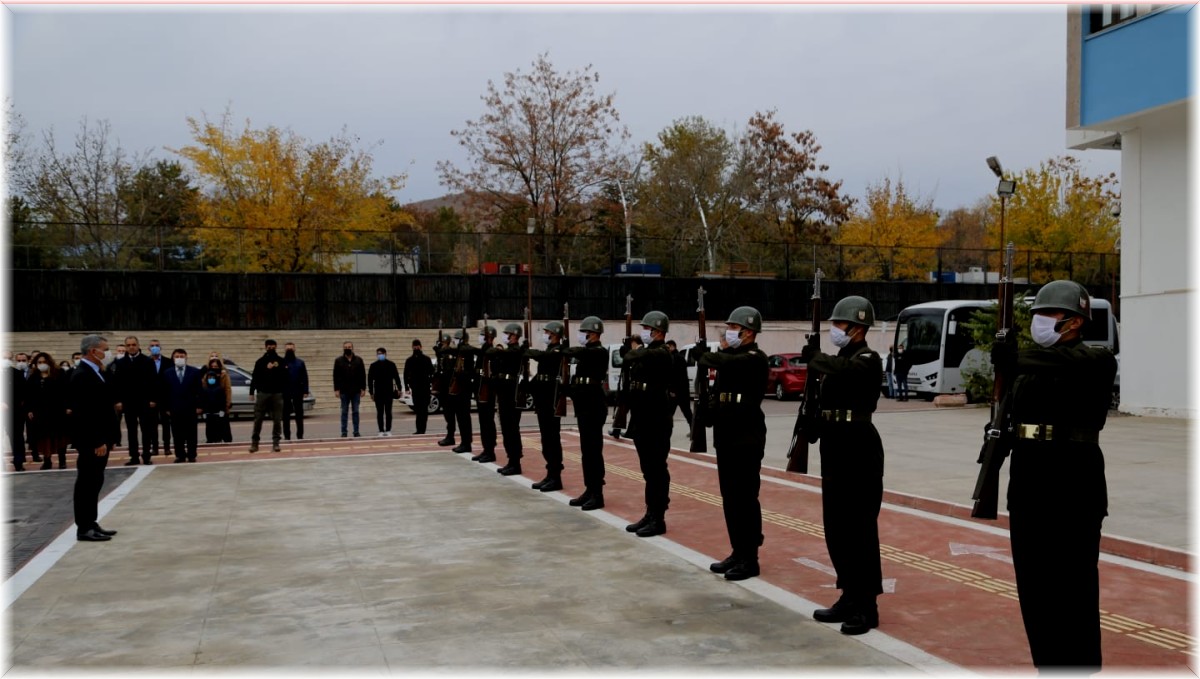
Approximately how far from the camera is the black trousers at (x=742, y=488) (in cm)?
782

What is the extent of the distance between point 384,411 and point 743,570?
1447 cm

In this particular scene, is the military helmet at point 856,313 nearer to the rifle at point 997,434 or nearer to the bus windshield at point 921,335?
the rifle at point 997,434

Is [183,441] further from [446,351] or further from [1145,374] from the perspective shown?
[1145,374]

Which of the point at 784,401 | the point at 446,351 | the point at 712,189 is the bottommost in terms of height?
the point at 784,401

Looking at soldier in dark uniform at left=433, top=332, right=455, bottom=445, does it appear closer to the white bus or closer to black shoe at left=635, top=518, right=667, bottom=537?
black shoe at left=635, top=518, right=667, bottom=537

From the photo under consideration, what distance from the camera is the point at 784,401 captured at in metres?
31.0

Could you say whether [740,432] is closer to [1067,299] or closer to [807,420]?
[807,420]

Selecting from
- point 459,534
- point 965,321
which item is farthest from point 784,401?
point 459,534

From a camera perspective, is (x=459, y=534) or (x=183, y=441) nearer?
(x=459, y=534)

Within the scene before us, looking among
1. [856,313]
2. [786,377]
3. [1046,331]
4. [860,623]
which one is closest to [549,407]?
[856,313]

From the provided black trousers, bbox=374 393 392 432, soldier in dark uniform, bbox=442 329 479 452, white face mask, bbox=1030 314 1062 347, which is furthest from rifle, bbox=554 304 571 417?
black trousers, bbox=374 393 392 432

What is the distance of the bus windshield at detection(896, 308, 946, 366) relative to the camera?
1168 inches

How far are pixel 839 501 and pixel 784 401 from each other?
81.1 ft

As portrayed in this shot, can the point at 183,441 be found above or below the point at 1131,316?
below
